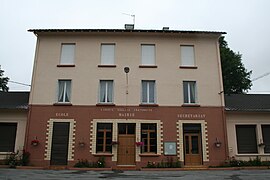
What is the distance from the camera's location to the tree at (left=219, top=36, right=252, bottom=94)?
27.0 meters

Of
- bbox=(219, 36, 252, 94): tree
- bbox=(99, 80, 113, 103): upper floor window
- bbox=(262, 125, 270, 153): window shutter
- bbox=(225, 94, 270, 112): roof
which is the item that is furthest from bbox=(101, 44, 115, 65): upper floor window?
bbox=(219, 36, 252, 94): tree

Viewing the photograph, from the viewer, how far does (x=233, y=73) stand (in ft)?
89.4

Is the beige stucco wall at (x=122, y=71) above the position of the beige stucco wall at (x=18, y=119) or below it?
above

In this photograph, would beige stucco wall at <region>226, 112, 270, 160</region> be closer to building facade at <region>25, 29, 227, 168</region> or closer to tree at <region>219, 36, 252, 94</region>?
building facade at <region>25, 29, 227, 168</region>

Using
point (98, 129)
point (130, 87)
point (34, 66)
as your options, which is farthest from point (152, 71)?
point (34, 66)

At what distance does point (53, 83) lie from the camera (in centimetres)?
1897

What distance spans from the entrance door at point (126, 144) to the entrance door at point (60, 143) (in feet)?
11.4

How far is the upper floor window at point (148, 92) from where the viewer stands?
62.2ft

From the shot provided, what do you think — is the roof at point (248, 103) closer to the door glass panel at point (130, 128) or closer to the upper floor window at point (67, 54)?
the door glass panel at point (130, 128)

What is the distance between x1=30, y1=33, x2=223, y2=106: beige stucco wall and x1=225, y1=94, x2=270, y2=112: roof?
1.68m

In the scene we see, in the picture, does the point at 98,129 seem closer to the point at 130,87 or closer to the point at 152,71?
the point at 130,87

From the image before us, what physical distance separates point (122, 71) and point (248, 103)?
9.70 metres

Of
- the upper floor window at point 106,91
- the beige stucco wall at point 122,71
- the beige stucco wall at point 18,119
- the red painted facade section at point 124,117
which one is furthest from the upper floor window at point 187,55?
the beige stucco wall at point 18,119

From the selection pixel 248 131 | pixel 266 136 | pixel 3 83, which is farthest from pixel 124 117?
pixel 3 83
